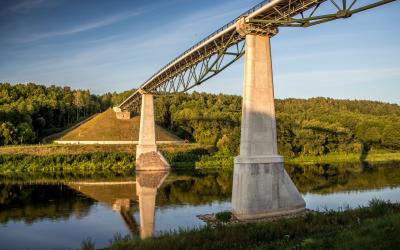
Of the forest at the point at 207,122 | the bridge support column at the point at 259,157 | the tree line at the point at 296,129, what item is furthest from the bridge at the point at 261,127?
the tree line at the point at 296,129

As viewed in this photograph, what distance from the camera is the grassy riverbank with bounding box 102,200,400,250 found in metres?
11.7

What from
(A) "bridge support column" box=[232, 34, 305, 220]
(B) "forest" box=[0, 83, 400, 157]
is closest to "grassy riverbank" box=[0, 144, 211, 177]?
(B) "forest" box=[0, 83, 400, 157]

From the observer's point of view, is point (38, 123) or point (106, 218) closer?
point (106, 218)

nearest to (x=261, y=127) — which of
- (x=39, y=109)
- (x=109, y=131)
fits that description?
(x=109, y=131)

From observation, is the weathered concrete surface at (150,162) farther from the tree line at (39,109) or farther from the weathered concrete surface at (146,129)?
the tree line at (39,109)

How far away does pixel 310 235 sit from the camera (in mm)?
14273

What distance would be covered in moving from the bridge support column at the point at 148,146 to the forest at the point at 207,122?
199 inches

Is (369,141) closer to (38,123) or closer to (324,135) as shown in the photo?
(324,135)

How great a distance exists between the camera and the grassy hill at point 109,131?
9256 cm

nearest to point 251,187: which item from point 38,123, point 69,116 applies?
point 38,123

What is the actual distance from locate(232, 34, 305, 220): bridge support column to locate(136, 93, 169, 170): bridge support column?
4456cm

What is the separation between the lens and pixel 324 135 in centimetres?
9975

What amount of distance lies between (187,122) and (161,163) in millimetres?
55860

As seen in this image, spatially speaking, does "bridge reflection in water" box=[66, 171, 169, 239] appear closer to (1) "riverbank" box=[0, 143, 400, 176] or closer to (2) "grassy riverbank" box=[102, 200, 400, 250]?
(2) "grassy riverbank" box=[102, 200, 400, 250]
